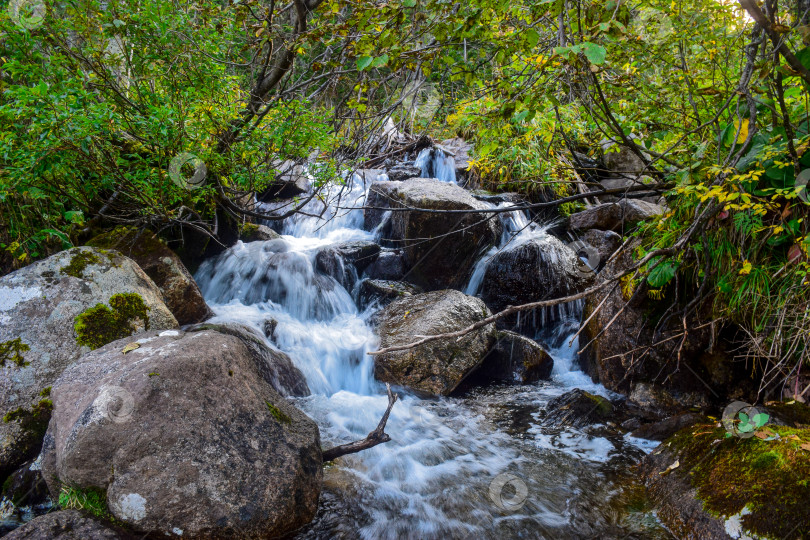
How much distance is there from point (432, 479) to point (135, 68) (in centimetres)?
517

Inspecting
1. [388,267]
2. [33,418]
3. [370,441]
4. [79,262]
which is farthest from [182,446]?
[388,267]

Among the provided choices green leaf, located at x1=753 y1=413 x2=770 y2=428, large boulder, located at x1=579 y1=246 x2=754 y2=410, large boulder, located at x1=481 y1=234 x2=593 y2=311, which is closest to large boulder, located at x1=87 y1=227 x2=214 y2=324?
large boulder, located at x1=481 y1=234 x2=593 y2=311

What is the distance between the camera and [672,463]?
3.13m

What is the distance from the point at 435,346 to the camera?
5.54m

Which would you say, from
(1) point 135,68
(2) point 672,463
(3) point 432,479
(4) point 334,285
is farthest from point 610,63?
(4) point 334,285

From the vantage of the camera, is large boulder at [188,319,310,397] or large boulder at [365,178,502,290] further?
large boulder at [365,178,502,290]

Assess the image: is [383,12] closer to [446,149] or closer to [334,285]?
[334,285]

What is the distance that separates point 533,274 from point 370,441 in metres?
5.10
